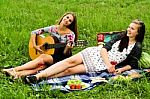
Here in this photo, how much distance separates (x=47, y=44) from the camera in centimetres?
816

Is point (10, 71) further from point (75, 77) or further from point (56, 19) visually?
point (56, 19)

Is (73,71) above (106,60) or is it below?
below

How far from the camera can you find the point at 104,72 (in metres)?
7.62

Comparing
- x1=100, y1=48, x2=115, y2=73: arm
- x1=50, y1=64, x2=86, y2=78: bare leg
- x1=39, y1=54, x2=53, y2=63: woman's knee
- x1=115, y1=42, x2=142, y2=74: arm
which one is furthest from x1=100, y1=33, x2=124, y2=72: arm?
x1=39, y1=54, x2=53, y2=63: woman's knee

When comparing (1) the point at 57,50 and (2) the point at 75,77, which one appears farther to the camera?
(1) the point at 57,50

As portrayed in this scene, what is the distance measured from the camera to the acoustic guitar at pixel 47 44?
8047mm

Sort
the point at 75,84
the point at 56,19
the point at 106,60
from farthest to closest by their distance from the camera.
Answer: the point at 56,19 < the point at 106,60 < the point at 75,84

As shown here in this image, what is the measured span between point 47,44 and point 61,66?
85cm

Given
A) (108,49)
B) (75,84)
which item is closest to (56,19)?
(108,49)

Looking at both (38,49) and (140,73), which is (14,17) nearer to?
(38,49)

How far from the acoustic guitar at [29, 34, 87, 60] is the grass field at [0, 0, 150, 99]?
0.73 ft

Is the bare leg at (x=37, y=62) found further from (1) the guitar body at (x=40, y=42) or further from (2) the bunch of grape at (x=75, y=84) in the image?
(2) the bunch of grape at (x=75, y=84)

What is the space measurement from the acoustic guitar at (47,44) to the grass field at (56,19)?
0.22 meters

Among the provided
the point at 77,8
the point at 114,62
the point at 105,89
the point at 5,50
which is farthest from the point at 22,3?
the point at 105,89
